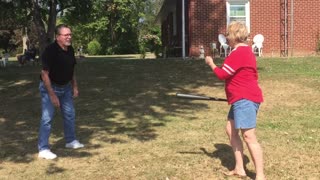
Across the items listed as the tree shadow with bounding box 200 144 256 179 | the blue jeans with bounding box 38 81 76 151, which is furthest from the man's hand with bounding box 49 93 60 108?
the tree shadow with bounding box 200 144 256 179

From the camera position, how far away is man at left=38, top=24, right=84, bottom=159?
636cm

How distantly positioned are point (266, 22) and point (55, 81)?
1581cm

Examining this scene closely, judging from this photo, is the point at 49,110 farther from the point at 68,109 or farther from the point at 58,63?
the point at 58,63

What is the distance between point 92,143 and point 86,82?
5941mm

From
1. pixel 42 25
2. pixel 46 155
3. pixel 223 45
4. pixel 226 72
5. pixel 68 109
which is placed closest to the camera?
pixel 226 72

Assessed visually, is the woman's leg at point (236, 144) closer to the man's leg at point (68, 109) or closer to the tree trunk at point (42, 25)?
the man's leg at point (68, 109)

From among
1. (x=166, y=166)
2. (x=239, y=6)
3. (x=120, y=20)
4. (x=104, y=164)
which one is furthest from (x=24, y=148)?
(x=120, y=20)

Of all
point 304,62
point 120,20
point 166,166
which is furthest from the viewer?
point 120,20

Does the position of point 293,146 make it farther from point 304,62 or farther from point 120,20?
point 120,20

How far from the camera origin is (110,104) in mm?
10367

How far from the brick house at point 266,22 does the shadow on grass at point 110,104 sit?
5.04 meters

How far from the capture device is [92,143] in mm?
7312

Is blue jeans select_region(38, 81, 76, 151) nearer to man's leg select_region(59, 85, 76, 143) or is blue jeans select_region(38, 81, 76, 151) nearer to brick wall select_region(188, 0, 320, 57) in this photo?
man's leg select_region(59, 85, 76, 143)

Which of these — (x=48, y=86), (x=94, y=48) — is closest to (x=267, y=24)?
(x=48, y=86)
